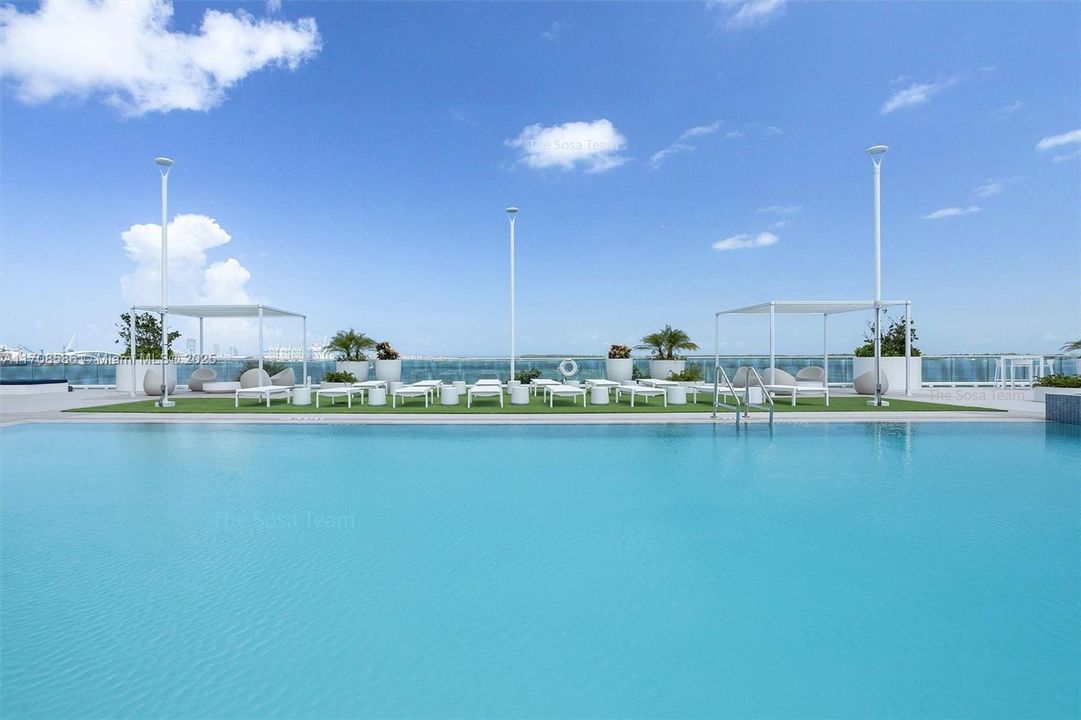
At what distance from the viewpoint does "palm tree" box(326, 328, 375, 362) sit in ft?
68.1

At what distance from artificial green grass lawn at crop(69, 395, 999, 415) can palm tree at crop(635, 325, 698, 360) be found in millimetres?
6684

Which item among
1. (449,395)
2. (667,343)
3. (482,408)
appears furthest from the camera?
(667,343)

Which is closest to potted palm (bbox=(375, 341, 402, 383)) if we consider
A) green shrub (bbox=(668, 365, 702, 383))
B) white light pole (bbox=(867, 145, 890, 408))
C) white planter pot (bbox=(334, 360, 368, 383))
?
white planter pot (bbox=(334, 360, 368, 383))

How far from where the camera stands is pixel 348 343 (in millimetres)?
20781

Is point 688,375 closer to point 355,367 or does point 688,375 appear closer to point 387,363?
point 387,363

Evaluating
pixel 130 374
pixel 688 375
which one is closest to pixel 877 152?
pixel 688 375

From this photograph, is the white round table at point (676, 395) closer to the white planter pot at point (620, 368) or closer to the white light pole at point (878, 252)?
the white light pole at point (878, 252)

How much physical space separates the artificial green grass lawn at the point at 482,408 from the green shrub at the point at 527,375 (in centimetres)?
466

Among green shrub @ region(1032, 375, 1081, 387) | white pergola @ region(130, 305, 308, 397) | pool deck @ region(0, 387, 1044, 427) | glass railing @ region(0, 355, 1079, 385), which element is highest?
white pergola @ region(130, 305, 308, 397)

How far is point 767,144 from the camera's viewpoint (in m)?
21.3

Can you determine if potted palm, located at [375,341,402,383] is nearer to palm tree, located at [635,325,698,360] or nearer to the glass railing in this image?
the glass railing

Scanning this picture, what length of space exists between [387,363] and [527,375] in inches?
212

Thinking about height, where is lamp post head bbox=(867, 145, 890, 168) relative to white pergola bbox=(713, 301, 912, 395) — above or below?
above

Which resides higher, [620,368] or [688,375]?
[620,368]
